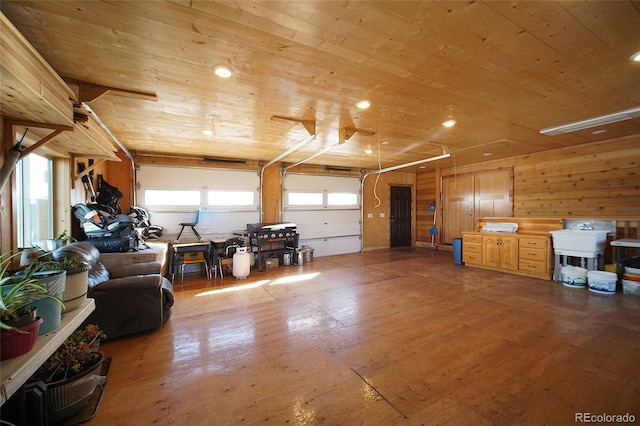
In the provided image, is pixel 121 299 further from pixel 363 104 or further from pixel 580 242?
pixel 580 242

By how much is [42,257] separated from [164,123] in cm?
231

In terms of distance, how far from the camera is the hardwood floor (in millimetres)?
1644

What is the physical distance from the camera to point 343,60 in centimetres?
218

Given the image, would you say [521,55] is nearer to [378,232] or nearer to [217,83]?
[217,83]

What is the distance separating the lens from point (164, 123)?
367 centimetres

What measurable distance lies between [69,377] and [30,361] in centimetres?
72

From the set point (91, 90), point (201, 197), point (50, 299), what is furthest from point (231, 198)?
point (50, 299)

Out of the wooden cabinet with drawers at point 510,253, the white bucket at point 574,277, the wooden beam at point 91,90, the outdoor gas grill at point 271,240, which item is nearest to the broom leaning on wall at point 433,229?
the wooden cabinet with drawers at point 510,253

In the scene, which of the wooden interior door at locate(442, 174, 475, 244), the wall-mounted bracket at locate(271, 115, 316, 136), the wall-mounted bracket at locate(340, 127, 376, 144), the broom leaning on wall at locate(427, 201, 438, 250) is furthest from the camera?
the broom leaning on wall at locate(427, 201, 438, 250)

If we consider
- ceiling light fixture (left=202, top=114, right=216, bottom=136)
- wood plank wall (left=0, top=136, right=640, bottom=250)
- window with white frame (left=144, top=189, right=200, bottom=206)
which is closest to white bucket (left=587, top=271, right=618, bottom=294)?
wood plank wall (left=0, top=136, right=640, bottom=250)

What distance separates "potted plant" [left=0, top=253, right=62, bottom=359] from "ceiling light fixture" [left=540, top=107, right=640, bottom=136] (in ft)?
19.5

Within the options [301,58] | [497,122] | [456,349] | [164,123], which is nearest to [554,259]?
[497,122]

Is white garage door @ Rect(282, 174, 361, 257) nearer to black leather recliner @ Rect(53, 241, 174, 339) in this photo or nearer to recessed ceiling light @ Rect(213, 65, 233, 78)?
black leather recliner @ Rect(53, 241, 174, 339)

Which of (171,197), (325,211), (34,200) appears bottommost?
(325,211)
